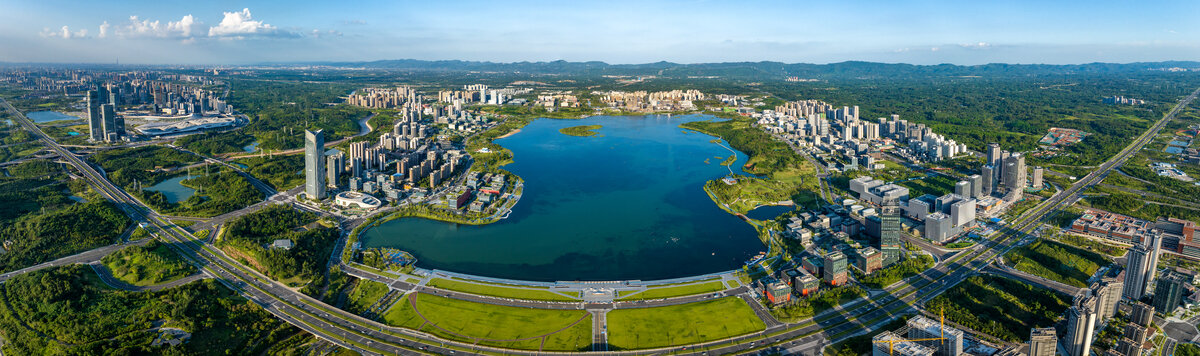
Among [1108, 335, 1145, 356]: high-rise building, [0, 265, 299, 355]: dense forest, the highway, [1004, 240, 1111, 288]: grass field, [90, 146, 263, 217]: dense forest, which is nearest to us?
[1108, 335, 1145, 356]: high-rise building

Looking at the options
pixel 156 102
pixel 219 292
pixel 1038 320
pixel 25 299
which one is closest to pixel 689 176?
pixel 1038 320

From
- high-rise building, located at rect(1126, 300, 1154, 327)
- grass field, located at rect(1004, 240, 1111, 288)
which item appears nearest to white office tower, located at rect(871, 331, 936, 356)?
high-rise building, located at rect(1126, 300, 1154, 327)

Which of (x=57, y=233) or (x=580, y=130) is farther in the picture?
(x=580, y=130)

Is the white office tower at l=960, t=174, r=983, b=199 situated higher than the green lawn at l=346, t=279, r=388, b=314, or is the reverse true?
the white office tower at l=960, t=174, r=983, b=199

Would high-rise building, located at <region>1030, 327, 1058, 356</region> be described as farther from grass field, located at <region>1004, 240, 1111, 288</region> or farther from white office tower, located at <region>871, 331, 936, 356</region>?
grass field, located at <region>1004, 240, 1111, 288</region>

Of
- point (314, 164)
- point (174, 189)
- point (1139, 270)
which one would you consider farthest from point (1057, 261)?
point (174, 189)

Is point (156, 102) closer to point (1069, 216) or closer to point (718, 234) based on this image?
point (718, 234)

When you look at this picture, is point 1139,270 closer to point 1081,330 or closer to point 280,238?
point 1081,330
